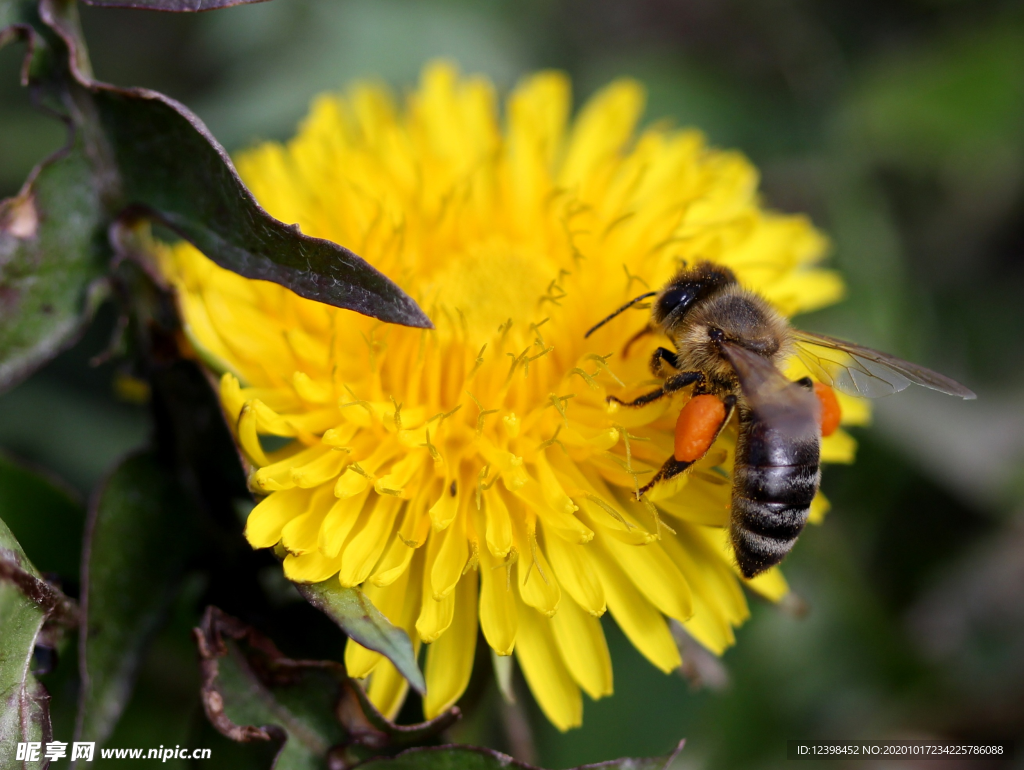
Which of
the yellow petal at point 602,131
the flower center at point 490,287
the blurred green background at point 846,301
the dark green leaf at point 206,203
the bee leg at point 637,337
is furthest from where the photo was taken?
the blurred green background at point 846,301

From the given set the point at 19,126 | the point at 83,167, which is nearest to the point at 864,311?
the point at 83,167

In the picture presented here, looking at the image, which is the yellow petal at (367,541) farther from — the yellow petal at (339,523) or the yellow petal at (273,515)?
the yellow petal at (273,515)

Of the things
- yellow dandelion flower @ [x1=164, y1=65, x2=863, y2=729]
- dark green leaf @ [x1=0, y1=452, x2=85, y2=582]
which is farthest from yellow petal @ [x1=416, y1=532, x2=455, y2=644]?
dark green leaf @ [x1=0, y1=452, x2=85, y2=582]

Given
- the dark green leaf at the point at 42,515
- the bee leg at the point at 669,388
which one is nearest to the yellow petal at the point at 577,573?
the bee leg at the point at 669,388

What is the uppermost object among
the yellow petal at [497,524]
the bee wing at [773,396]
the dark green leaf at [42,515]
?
the bee wing at [773,396]

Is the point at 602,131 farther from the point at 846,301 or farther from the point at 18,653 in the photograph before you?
the point at 18,653

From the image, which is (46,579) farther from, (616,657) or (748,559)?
(616,657)

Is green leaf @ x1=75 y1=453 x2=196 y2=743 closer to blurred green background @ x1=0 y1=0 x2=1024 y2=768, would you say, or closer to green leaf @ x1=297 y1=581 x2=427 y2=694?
blurred green background @ x1=0 y1=0 x2=1024 y2=768
